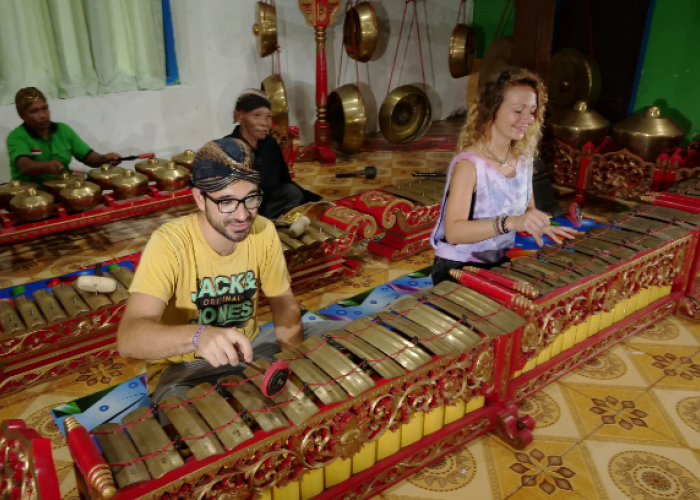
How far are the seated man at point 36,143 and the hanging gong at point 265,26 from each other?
8.42 feet

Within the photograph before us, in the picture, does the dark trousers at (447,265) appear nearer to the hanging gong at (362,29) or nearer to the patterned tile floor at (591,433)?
the patterned tile floor at (591,433)

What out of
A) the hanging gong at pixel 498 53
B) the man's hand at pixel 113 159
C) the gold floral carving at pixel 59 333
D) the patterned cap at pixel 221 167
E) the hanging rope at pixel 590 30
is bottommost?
the gold floral carving at pixel 59 333

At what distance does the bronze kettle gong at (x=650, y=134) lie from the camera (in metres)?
4.34

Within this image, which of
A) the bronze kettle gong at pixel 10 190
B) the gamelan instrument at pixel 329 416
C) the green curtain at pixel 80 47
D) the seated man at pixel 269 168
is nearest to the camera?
the gamelan instrument at pixel 329 416

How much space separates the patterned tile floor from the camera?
197 centimetres

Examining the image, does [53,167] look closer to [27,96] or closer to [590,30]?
[27,96]

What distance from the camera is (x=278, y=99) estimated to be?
19.4 ft

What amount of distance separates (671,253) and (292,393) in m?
2.12

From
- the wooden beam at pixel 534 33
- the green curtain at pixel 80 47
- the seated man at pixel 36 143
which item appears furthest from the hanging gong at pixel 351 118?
the seated man at pixel 36 143

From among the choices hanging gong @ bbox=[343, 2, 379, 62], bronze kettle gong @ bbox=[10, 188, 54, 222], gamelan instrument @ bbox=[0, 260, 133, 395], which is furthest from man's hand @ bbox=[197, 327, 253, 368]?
hanging gong @ bbox=[343, 2, 379, 62]

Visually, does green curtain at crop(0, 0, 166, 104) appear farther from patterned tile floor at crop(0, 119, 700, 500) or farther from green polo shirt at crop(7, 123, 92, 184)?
patterned tile floor at crop(0, 119, 700, 500)

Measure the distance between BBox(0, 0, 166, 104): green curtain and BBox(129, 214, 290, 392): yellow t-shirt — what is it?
13.7 feet

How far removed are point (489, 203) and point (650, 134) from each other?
270 cm

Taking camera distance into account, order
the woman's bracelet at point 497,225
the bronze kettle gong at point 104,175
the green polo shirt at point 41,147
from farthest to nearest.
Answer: the bronze kettle gong at point 104,175, the green polo shirt at point 41,147, the woman's bracelet at point 497,225
